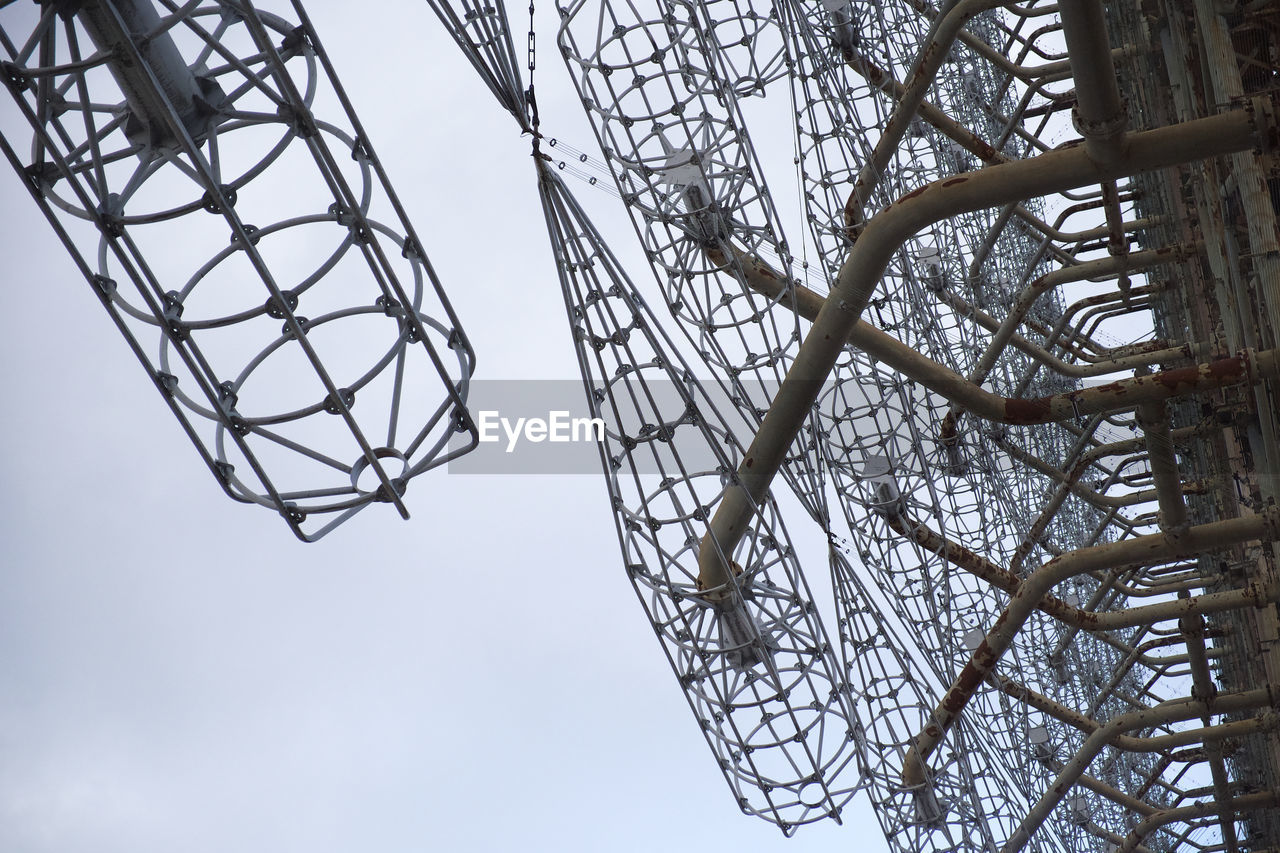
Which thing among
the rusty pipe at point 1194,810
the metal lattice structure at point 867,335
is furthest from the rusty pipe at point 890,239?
the rusty pipe at point 1194,810

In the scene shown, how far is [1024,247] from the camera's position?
Result: 35250mm

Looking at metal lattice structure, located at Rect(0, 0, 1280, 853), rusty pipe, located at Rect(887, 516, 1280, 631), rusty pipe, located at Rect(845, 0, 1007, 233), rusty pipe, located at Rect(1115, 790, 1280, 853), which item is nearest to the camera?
metal lattice structure, located at Rect(0, 0, 1280, 853)

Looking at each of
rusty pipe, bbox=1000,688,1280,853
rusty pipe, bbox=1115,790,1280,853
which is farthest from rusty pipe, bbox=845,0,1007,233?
rusty pipe, bbox=1115,790,1280,853

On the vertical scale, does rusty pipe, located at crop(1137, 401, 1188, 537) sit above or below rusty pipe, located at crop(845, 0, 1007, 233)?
below

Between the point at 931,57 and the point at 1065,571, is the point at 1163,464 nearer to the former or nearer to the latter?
the point at 1065,571

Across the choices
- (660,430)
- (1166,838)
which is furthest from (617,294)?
(1166,838)

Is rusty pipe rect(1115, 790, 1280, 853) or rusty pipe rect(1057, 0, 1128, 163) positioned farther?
rusty pipe rect(1115, 790, 1280, 853)

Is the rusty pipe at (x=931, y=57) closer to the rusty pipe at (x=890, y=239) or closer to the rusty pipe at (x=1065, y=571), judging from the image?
the rusty pipe at (x=890, y=239)

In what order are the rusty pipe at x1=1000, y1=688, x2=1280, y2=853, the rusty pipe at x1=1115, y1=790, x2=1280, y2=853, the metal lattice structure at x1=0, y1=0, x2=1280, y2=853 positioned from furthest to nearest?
the rusty pipe at x1=1115, y1=790, x2=1280, y2=853 → the rusty pipe at x1=1000, y1=688, x2=1280, y2=853 → the metal lattice structure at x1=0, y1=0, x2=1280, y2=853

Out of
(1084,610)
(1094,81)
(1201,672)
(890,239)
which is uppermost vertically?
(1084,610)

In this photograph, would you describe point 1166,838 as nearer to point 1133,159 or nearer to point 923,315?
point 923,315

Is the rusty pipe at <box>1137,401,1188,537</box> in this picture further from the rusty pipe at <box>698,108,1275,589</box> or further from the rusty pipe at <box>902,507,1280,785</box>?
the rusty pipe at <box>698,108,1275,589</box>

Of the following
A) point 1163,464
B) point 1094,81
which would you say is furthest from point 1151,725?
point 1094,81

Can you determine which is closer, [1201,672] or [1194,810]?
[1201,672]
